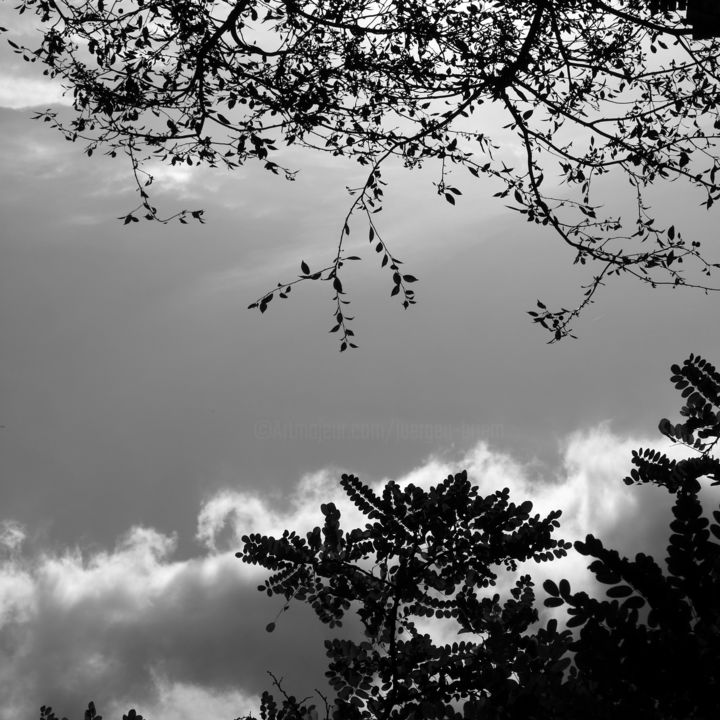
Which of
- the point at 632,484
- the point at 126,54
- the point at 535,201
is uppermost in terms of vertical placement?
the point at 126,54

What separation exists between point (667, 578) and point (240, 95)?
23.7ft

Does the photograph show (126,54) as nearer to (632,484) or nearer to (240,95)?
(240,95)

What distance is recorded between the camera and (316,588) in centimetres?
891

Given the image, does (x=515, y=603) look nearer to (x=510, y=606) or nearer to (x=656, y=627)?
(x=510, y=606)

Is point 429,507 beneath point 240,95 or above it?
beneath

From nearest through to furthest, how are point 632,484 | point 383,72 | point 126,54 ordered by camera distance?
point 632,484
point 126,54
point 383,72

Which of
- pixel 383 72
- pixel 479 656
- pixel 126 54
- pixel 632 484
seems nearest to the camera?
pixel 632 484

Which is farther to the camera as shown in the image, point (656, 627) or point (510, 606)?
point (510, 606)

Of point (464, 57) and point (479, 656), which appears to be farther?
point (464, 57)

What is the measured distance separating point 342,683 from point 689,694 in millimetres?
6656

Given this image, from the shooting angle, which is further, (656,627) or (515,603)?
(515,603)

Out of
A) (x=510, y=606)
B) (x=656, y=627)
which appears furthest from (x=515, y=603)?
(x=656, y=627)

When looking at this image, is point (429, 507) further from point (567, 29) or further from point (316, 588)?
point (567, 29)

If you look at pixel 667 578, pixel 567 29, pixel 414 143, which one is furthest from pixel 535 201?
pixel 667 578
